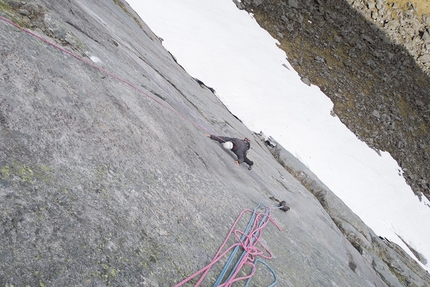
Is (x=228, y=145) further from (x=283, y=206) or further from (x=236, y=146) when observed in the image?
(x=283, y=206)

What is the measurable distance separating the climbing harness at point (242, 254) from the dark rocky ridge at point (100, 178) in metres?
0.13

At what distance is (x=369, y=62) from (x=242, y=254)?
38776 mm

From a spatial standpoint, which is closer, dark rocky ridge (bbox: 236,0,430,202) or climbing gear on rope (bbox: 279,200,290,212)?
climbing gear on rope (bbox: 279,200,290,212)

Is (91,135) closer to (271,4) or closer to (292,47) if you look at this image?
(292,47)

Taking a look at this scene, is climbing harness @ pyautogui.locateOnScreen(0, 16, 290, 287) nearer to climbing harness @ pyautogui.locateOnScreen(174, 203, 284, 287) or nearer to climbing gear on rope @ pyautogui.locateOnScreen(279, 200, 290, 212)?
climbing harness @ pyautogui.locateOnScreen(174, 203, 284, 287)

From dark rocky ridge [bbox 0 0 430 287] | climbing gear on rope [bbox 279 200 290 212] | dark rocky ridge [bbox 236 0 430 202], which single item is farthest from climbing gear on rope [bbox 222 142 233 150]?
dark rocky ridge [bbox 236 0 430 202]

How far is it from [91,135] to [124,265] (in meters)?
1.93

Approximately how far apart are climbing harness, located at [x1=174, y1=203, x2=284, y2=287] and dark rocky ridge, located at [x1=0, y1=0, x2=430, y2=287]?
0.13 m

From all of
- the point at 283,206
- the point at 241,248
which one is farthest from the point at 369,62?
the point at 241,248

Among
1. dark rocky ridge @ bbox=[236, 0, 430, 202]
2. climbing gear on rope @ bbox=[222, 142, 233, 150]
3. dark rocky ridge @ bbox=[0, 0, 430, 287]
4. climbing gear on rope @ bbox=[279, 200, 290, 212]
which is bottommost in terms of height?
dark rocky ridge @ bbox=[0, 0, 430, 287]

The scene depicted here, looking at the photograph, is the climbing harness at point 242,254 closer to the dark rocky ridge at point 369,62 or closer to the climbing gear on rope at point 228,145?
the climbing gear on rope at point 228,145

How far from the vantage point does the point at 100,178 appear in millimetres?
3965

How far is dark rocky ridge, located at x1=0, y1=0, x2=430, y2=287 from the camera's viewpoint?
305cm

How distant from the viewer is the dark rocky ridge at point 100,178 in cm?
305
